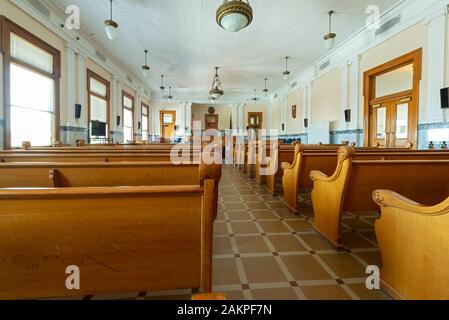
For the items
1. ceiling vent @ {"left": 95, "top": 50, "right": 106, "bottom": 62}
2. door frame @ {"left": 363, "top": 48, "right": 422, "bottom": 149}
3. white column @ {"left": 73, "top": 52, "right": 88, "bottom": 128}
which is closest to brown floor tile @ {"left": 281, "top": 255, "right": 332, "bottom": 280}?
door frame @ {"left": 363, "top": 48, "right": 422, "bottom": 149}

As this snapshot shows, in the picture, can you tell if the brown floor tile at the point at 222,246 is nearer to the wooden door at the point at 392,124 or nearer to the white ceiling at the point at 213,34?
the wooden door at the point at 392,124

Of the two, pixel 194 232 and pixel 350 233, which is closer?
pixel 194 232

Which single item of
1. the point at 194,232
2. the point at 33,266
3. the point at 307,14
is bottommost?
the point at 33,266

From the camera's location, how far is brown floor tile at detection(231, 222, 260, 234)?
2.58 meters

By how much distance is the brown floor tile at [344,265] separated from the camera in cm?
178

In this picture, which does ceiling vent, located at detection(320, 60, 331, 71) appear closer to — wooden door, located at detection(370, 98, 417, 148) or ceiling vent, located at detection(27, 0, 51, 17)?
wooden door, located at detection(370, 98, 417, 148)

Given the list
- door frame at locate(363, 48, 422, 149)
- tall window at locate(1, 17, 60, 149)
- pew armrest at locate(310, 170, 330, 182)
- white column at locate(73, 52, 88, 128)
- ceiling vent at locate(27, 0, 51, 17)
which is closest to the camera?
pew armrest at locate(310, 170, 330, 182)

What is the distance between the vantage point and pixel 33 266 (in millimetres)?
944

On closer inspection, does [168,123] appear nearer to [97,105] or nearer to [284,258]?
[97,105]

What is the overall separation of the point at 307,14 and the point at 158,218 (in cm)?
604

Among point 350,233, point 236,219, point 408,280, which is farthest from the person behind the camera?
point 236,219

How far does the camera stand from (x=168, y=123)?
1503 cm

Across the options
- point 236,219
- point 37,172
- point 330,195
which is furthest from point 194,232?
point 236,219
